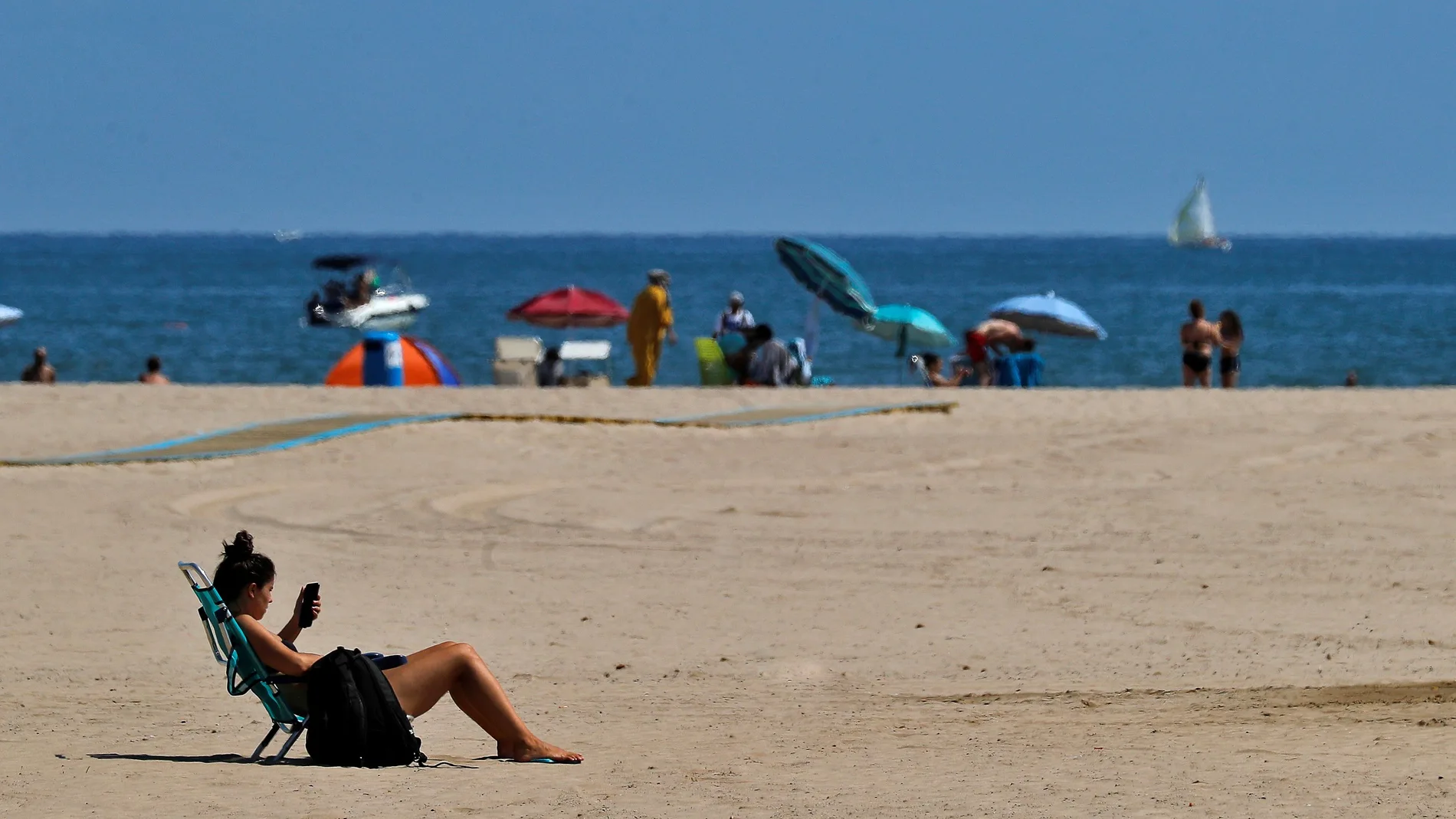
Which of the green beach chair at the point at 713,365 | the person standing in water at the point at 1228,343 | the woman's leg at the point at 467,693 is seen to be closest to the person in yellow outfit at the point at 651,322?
the green beach chair at the point at 713,365

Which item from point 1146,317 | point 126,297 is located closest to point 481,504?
point 1146,317

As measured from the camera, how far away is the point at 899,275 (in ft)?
398

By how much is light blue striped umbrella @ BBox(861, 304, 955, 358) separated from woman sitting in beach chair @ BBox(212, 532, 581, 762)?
1631 cm

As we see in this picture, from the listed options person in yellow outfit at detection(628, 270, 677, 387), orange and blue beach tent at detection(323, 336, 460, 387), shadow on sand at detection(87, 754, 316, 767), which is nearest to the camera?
shadow on sand at detection(87, 754, 316, 767)

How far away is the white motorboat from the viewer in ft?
168

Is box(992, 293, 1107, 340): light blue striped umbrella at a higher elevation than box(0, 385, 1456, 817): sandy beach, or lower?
higher

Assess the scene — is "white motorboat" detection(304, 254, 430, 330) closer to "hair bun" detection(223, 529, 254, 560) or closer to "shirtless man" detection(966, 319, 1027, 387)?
"shirtless man" detection(966, 319, 1027, 387)

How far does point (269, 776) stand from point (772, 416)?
32.4 feet

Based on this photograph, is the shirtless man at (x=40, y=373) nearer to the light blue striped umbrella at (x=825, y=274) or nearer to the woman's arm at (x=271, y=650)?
the light blue striped umbrella at (x=825, y=274)

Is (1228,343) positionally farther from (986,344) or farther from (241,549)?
(241,549)

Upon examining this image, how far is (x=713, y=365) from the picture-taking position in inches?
715

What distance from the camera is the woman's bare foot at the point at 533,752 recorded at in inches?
219

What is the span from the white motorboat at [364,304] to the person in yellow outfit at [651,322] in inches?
1248

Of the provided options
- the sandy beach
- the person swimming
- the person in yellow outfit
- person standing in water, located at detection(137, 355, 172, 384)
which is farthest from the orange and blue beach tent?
the person swimming
